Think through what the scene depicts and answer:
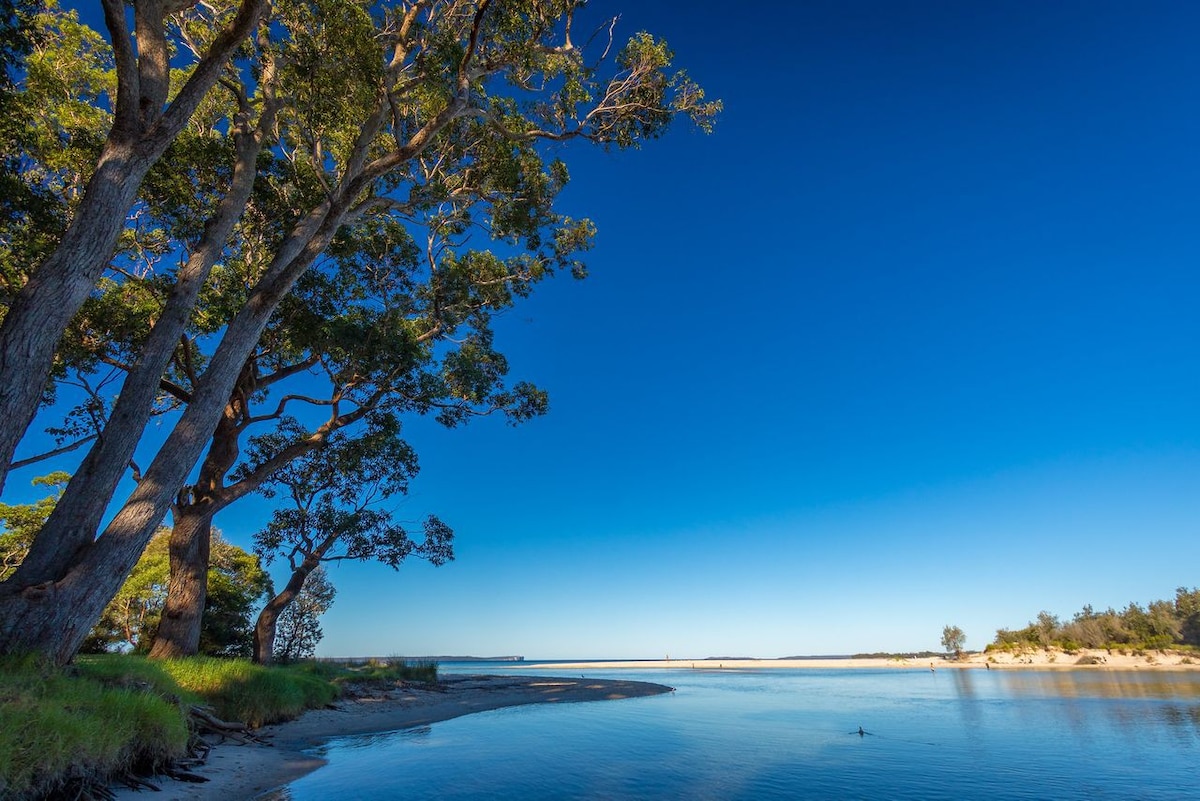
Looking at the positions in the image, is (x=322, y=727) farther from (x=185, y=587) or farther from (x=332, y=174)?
(x=332, y=174)

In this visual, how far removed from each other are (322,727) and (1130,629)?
84.8m

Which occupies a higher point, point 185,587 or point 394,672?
point 185,587

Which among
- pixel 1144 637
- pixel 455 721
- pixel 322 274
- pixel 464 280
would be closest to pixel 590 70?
pixel 464 280

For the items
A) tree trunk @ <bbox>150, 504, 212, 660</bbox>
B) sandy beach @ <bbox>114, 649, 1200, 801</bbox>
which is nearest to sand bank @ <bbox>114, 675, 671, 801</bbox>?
sandy beach @ <bbox>114, 649, 1200, 801</bbox>

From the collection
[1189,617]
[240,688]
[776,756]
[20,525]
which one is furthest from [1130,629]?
[20,525]

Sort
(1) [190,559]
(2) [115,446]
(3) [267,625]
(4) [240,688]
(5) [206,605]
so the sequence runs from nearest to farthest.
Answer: (2) [115,446] → (4) [240,688] → (1) [190,559] → (3) [267,625] → (5) [206,605]

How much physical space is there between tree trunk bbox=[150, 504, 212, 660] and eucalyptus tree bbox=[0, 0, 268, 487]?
20.2 ft

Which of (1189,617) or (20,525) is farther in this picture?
(1189,617)

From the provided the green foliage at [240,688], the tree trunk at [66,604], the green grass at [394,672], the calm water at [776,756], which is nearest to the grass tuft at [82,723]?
the tree trunk at [66,604]

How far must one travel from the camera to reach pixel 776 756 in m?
11.4

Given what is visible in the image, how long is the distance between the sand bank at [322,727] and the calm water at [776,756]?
0.53 m

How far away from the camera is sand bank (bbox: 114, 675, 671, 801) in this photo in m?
6.84

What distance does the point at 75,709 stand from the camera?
5.39 meters

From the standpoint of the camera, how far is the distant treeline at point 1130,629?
58.2 metres
